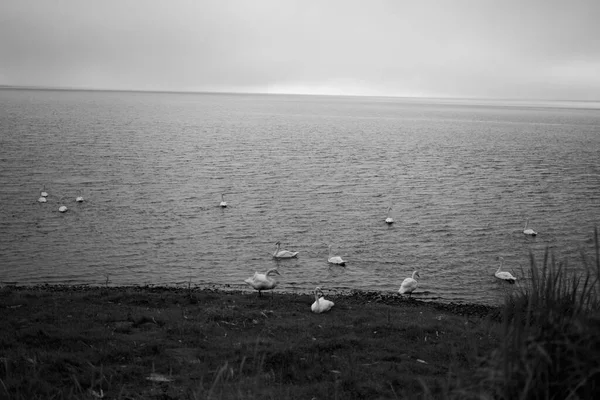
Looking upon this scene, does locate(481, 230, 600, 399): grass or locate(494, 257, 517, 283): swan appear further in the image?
locate(494, 257, 517, 283): swan

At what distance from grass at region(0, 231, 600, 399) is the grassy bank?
50 millimetres

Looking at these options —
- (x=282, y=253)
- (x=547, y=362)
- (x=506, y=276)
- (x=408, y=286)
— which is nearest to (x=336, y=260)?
(x=282, y=253)

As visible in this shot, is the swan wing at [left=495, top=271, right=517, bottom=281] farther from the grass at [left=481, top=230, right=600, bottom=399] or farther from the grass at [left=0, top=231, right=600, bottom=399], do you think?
the grass at [left=481, top=230, right=600, bottom=399]

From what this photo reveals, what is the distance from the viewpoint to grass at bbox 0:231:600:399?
4.67 m

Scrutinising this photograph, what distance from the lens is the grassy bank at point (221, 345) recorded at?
37.6 feet

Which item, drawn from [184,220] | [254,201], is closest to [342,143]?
[254,201]

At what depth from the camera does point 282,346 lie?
1533 cm

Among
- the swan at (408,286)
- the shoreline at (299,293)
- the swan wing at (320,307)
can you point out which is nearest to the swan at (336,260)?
the shoreline at (299,293)

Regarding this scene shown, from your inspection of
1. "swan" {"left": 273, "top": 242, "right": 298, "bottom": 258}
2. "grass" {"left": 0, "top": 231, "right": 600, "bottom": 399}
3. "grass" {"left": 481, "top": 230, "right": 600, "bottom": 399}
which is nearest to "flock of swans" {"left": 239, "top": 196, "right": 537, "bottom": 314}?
"swan" {"left": 273, "top": 242, "right": 298, "bottom": 258}

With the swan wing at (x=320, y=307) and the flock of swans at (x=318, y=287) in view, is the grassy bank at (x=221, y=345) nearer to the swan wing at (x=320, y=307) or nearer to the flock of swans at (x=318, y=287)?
the swan wing at (x=320, y=307)

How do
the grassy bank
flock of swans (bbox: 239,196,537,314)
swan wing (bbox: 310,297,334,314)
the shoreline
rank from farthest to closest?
1. the shoreline
2. flock of swans (bbox: 239,196,537,314)
3. swan wing (bbox: 310,297,334,314)
4. the grassy bank

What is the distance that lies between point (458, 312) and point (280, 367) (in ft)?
43.8

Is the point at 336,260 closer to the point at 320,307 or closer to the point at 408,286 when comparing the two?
the point at 408,286

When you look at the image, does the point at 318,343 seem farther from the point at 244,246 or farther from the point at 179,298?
the point at 244,246
